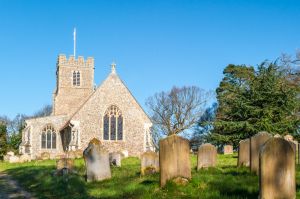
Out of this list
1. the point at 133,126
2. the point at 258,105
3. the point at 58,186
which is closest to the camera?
the point at 58,186

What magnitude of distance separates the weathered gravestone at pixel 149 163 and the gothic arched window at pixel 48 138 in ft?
91.7

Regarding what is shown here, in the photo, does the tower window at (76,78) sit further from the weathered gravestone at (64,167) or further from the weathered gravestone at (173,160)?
the weathered gravestone at (173,160)

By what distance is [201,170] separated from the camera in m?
12.4

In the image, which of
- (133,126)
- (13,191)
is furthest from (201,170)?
(133,126)

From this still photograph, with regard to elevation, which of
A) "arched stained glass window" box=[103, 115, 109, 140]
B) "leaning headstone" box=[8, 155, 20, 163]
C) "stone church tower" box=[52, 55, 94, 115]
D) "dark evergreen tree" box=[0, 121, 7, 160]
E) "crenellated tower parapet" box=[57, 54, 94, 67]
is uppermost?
"crenellated tower parapet" box=[57, 54, 94, 67]

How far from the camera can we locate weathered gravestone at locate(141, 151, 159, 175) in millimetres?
12523

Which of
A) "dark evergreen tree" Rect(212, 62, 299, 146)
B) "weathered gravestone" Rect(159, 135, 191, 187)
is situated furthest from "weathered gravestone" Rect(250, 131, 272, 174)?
"dark evergreen tree" Rect(212, 62, 299, 146)

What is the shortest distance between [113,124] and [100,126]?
1329 millimetres

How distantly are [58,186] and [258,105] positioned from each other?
19.2 m

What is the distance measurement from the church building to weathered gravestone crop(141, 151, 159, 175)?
22748mm

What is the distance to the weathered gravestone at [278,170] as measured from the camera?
6.35 metres

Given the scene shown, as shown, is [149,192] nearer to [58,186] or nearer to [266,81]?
[58,186]

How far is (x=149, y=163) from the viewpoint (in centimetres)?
1294

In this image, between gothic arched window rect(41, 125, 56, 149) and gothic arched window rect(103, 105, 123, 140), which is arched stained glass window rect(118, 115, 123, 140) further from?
gothic arched window rect(41, 125, 56, 149)
